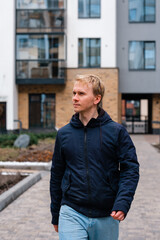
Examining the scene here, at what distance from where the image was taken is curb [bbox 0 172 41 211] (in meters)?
6.45

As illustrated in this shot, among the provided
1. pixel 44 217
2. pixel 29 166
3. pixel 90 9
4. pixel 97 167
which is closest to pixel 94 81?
pixel 97 167

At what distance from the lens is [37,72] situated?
25.1 meters

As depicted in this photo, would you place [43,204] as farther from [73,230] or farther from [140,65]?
[140,65]

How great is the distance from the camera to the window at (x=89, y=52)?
2656 centimetres

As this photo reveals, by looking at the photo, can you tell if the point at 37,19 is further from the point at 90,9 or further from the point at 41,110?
the point at 41,110

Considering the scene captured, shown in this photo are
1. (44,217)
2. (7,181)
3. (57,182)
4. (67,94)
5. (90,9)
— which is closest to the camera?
(57,182)

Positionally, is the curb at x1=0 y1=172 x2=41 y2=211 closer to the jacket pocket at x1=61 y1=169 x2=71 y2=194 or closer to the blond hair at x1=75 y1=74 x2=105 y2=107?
the jacket pocket at x1=61 y1=169 x2=71 y2=194

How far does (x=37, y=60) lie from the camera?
24812 millimetres

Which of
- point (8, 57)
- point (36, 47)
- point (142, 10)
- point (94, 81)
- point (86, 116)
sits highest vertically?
point (142, 10)

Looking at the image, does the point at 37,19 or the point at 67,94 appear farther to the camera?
the point at 67,94

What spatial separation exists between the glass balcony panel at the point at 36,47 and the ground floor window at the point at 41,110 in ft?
9.34

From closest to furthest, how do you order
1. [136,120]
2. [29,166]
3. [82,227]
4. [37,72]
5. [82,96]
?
[82,227]
[82,96]
[29,166]
[37,72]
[136,120]

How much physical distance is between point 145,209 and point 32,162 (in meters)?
5.51

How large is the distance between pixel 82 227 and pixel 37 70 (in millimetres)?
23019
